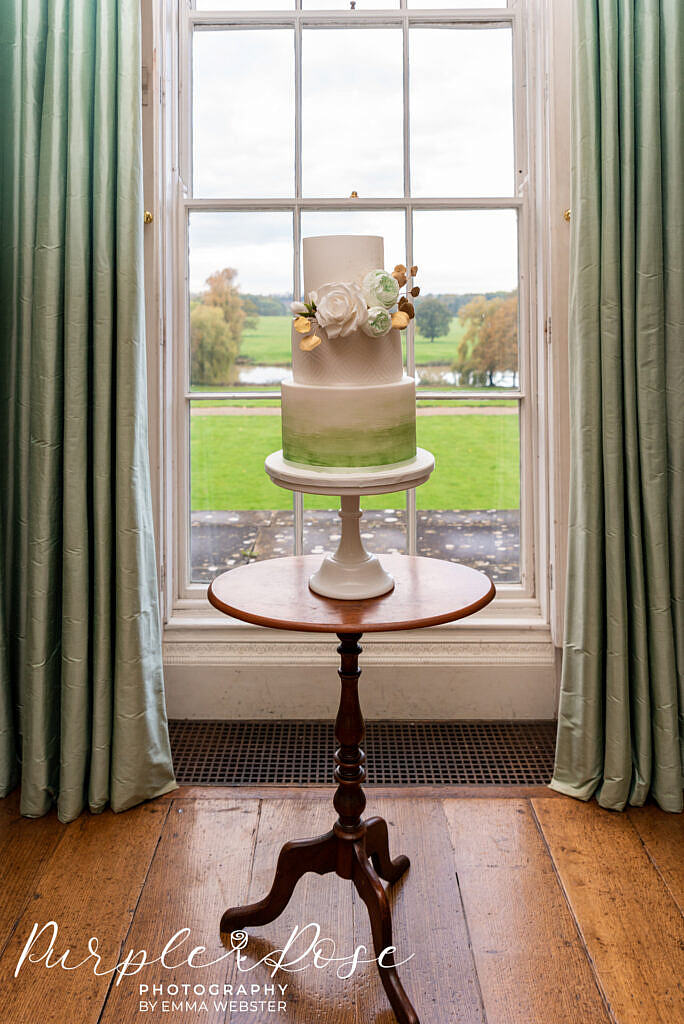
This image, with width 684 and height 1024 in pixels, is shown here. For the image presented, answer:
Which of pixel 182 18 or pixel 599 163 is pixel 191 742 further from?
pixel 182 18

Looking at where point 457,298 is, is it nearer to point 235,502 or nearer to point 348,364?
point 235,502

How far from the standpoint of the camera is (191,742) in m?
2.27

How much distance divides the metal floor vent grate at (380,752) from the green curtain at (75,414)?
0.70 feet

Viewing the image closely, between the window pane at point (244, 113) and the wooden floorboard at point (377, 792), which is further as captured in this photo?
the window pane at point (244, 113)

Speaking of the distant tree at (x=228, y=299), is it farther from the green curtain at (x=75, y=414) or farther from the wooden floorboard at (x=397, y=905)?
the wooden floorboard at (x=397, y=905)

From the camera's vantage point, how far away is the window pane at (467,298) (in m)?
2.34

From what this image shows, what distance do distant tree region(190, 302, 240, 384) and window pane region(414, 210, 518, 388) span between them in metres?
0.52

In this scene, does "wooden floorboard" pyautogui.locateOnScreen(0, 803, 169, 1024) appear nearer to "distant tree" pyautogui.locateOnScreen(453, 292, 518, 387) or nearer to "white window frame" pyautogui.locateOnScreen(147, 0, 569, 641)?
"white window frame" pyautogui.locateOnScreen(147, 0, 569, 641)

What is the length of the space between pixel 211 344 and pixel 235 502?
0.45m

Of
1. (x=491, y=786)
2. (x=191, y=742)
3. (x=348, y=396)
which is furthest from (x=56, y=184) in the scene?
(x=491, y=786)

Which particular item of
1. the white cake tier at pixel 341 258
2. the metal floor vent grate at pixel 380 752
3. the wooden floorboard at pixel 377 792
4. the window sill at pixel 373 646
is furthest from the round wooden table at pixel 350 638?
the window sill at pixel 373 646

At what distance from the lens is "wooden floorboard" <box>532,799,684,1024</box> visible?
56.6 inches

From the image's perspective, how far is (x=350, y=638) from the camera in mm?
1500

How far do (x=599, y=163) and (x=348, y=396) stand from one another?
97 cm
